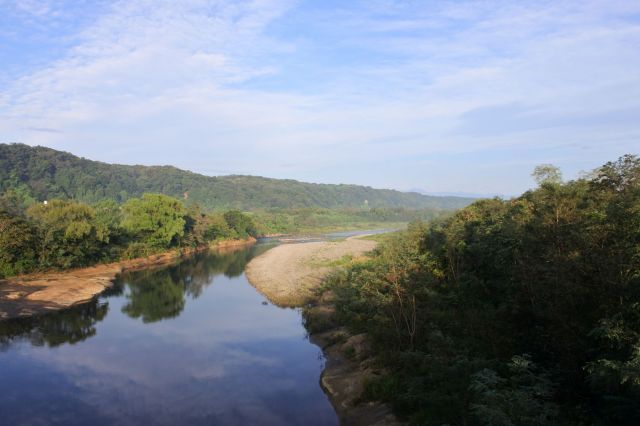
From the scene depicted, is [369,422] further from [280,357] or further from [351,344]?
[280,357]

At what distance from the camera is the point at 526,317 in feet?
49.2

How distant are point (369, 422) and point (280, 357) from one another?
30.2ft

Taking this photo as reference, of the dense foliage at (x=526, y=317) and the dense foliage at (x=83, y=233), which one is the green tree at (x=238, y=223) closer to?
the dense foliage at (x=83, y=233)

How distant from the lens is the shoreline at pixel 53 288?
34.2 meters

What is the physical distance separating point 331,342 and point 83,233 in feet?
123

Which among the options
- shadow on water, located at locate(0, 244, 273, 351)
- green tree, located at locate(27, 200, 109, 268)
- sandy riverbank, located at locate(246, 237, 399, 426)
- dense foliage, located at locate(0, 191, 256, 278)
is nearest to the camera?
sandy riverbank, located at locate(246, 237, 399, 426)

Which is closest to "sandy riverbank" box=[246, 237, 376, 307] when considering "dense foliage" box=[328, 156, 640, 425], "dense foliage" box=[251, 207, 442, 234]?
"dense foliage" box=[328, 156, 640, 425]

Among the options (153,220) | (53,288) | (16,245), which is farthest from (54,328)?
(153,220)

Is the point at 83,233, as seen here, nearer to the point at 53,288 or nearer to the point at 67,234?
the point at 67,234

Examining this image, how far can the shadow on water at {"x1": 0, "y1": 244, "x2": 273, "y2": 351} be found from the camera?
28.6 metres

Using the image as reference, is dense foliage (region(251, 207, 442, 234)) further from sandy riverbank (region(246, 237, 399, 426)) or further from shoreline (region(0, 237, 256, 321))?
shoreline (region(0, 237, 256, 321))

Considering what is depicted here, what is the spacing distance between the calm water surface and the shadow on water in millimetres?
153

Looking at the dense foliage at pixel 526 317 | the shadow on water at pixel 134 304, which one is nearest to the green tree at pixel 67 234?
the shadow on water at pixel 134 304

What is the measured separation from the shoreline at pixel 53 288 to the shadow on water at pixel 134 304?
1.04 meters
